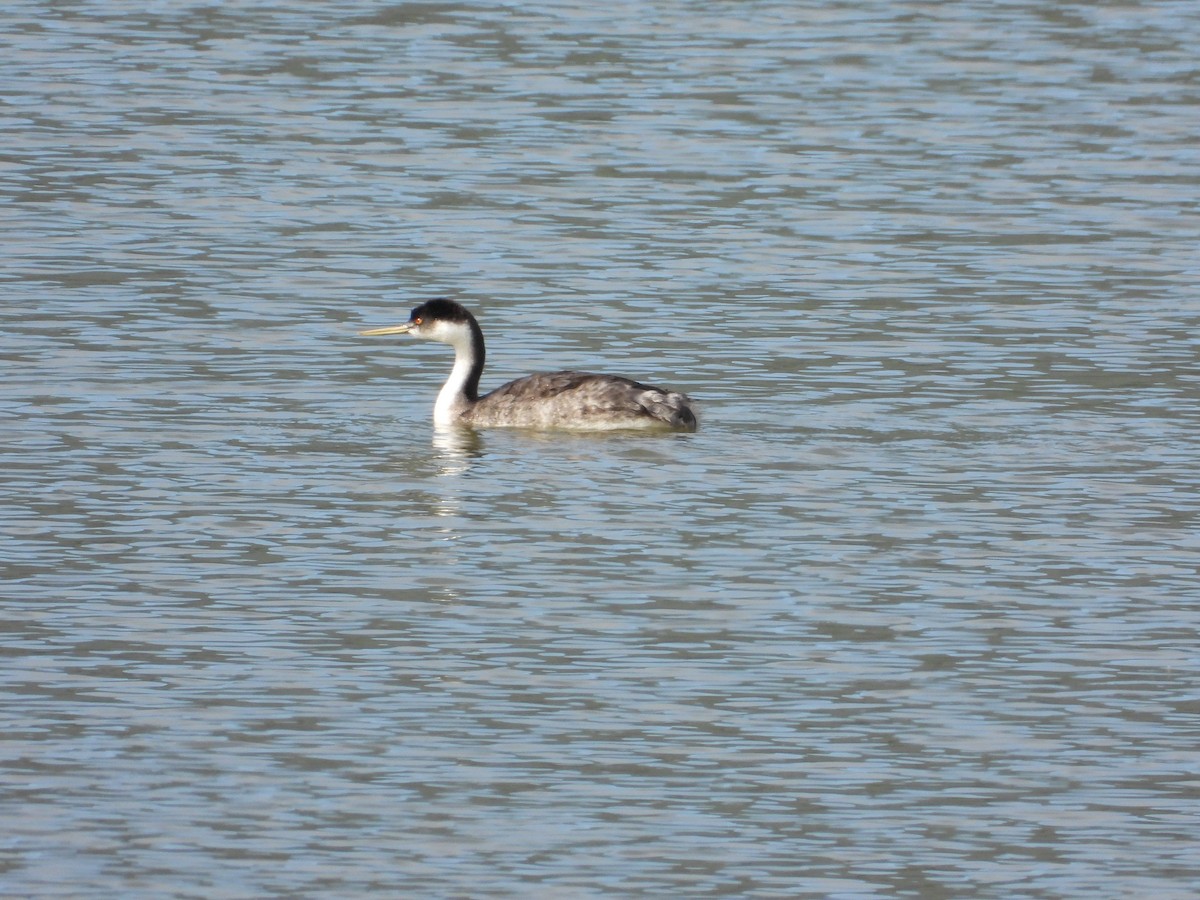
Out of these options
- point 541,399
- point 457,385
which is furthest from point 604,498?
point 457,385

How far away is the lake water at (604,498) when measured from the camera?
35.3 feet

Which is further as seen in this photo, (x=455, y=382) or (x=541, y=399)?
(x=455, y=382)

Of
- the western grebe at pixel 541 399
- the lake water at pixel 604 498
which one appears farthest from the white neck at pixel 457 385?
the lake water at pixel 604 498

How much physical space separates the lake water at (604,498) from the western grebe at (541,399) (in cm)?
20

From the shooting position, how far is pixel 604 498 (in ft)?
53.9

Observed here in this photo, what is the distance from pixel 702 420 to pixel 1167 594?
17.2ft

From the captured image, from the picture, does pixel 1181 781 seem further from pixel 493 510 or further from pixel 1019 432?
pixel 1019 432

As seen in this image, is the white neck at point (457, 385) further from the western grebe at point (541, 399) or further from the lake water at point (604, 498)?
the lake water at point (604, 498)

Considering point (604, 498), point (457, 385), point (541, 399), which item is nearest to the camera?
point (604, 498)

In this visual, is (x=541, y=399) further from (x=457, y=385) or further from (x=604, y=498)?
(x=604, y=498)

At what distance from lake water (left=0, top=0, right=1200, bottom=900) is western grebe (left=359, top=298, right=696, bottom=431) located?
0.67 ft

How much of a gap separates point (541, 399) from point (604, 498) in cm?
235

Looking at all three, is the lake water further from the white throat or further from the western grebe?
the white throat

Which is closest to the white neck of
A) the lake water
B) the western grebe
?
the western grebe
